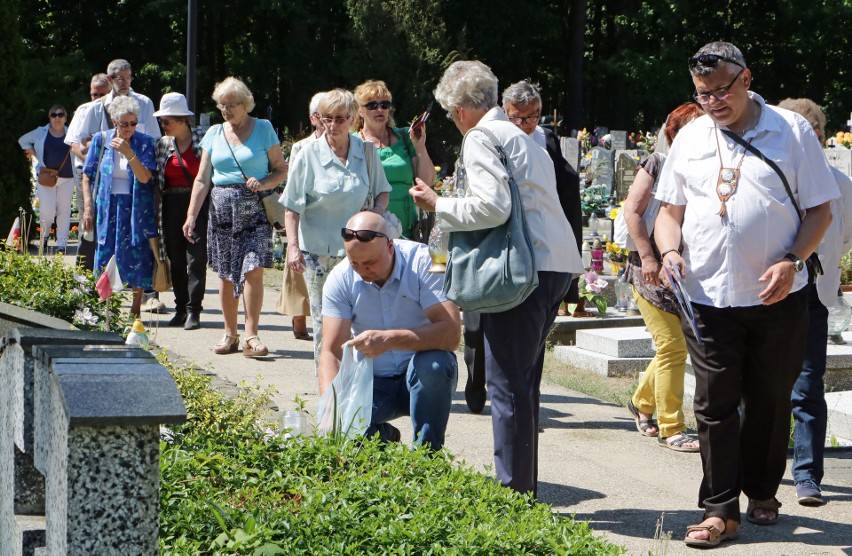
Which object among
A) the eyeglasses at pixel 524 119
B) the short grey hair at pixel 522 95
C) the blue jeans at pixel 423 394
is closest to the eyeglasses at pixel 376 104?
the short grey hair at pixel 522 95

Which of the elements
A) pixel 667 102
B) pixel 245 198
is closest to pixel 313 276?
pixel 245 198

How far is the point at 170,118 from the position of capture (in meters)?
9.16

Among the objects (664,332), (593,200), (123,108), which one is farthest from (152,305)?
(593,200)

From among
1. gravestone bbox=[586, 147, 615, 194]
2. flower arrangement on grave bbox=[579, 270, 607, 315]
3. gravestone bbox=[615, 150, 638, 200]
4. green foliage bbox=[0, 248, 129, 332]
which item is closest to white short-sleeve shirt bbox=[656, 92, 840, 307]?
green foliage bbox=[0, 248, 129, 332]

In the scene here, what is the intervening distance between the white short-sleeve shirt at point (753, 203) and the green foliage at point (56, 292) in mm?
3423

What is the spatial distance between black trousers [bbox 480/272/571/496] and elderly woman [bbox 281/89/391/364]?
2.27 m

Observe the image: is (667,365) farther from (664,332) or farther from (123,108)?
(123,108)

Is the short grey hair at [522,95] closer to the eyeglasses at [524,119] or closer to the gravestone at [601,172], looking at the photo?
the eyeglasses at [524,119]

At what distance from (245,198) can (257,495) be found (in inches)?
203

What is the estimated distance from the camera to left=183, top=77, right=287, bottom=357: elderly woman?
27.4 feet

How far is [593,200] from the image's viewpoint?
15.6 metres

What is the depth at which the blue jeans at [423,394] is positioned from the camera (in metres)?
4.73

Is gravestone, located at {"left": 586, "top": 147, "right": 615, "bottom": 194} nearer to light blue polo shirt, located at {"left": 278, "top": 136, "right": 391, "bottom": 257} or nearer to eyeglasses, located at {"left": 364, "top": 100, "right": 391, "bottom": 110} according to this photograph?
eyeglasses, located at {"left": 364, "top": 100, "right": 391, "bottom": 110}

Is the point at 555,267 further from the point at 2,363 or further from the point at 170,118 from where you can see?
the point at 170,118
